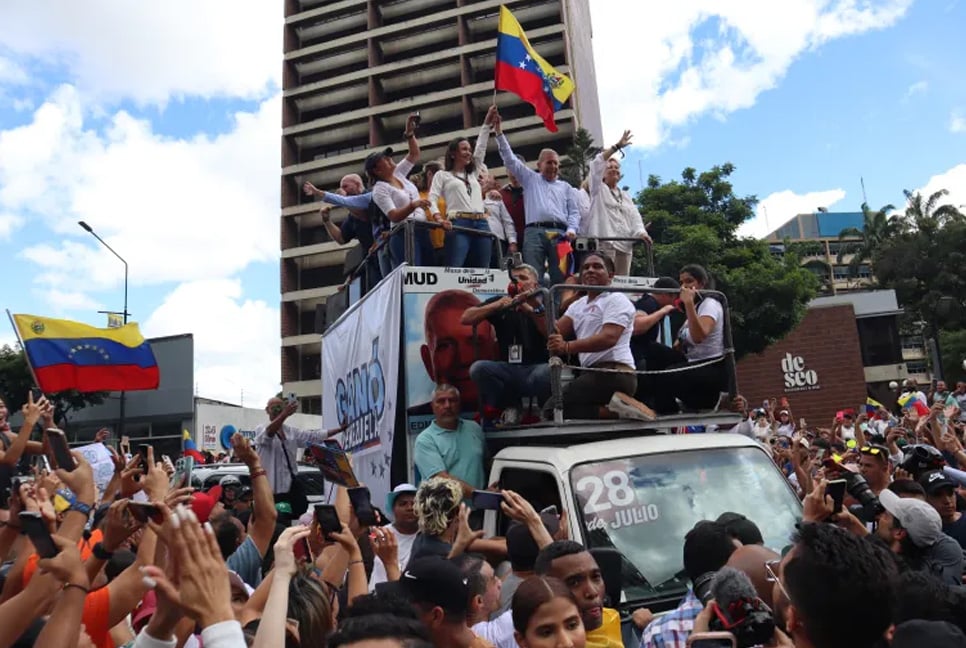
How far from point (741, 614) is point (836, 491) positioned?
3.53ft

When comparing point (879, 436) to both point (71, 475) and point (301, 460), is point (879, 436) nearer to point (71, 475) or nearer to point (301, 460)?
point (301, 460)

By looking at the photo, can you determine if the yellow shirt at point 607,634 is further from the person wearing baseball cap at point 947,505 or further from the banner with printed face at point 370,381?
the banner with printed face at point 370,381

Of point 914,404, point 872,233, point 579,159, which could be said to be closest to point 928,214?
point 872,233

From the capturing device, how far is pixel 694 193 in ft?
78.2

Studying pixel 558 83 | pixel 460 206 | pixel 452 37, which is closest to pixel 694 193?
pixel 558 83

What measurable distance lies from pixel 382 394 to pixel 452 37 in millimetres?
47233

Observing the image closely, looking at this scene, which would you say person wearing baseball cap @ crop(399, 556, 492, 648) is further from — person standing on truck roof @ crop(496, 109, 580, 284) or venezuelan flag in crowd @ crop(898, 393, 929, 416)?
venezuelan flag in crowd @ crop(898, 393, 929, 416)

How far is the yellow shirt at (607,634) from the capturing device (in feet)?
9.46

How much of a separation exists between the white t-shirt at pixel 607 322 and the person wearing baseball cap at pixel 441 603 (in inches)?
107

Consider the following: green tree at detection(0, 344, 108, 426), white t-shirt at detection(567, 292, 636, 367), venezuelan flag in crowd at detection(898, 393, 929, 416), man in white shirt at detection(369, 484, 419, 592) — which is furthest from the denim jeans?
green tree at detection(0, 344, 108, 426)

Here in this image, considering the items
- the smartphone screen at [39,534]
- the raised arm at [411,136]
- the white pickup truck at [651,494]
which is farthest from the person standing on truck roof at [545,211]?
the smartphone screen at [39,534]

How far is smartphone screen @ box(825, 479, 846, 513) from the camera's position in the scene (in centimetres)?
299

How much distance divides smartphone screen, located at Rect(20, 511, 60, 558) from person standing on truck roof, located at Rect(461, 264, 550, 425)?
3.40 metres

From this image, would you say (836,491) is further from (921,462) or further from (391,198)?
(391,198)
